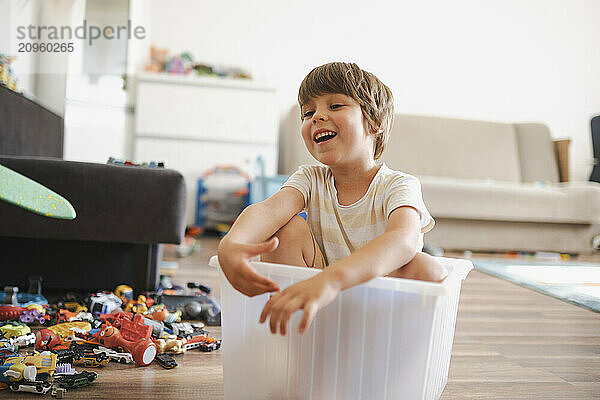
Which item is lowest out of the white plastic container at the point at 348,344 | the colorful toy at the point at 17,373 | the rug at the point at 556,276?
the rug at the point at 556,276

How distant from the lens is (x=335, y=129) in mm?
940

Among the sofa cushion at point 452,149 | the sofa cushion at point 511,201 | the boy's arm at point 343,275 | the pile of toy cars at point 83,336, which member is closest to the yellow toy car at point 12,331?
the pile of toy cars at point 83,336

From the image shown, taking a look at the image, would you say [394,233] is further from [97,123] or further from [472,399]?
[97,123]

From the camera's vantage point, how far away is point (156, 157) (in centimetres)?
342

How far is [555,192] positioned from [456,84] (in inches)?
52.4

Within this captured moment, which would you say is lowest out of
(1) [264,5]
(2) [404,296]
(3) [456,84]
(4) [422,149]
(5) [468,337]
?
(5) [468,337]

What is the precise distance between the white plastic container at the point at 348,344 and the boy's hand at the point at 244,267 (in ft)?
0.09

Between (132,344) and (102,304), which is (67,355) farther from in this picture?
(102,304)

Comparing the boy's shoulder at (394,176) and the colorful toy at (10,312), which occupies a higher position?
the boy's shoulder at (394,176)

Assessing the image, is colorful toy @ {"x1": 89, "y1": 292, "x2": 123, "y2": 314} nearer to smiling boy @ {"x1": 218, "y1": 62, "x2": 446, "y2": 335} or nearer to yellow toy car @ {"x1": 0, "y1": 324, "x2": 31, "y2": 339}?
yellow toy car @ {"x1": 0, "y1": 324, "x2": 31, "y2": 339}

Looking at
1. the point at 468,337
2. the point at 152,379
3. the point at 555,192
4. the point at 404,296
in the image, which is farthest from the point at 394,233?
the point at 555,192

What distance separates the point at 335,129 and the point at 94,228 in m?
0.80

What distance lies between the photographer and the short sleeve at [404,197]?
0.84m

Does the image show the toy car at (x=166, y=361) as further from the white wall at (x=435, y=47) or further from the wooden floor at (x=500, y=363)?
the white wall at (x=435, y=47)
